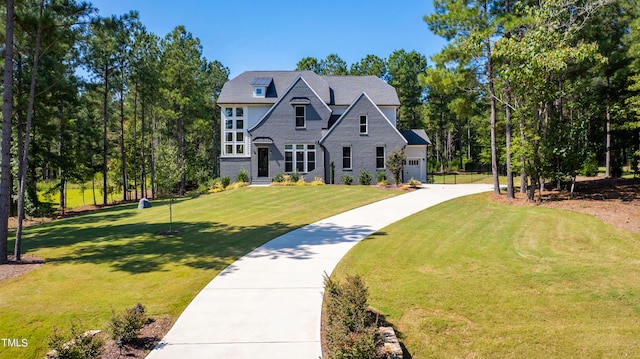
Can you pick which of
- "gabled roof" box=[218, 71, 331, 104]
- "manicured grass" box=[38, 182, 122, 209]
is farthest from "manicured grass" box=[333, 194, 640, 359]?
"manicured grass" box=[38, 182, 122, 209]

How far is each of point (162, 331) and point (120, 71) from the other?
3051 centimetres

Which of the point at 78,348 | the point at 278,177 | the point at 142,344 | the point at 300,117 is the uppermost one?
the point at 300,117

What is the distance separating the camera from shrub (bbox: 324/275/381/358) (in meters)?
4.41

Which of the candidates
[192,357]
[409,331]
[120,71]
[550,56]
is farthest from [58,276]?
[120,71]

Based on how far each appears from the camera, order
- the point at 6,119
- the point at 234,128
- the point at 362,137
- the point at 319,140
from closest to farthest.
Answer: the point at 6,119, the point at 362,137, the point at 319,140, the point at 234,128

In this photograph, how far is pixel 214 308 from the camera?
6512 millimetres

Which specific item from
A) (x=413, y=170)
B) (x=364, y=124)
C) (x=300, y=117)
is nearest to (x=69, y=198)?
(x=300, y=117)

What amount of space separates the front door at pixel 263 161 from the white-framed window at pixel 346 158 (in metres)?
6.82

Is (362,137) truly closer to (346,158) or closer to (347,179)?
(346,158)

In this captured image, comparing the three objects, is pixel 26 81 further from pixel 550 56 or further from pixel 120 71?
pixel 550 56

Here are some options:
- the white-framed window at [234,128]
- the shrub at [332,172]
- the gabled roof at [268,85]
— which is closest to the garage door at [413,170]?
the shrub at [332,172]

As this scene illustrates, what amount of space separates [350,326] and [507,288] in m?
4.29

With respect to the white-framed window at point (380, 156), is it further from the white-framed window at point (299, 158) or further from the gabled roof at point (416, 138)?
the white-framed window at point (299, 158)

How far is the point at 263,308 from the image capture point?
6.49 meters
